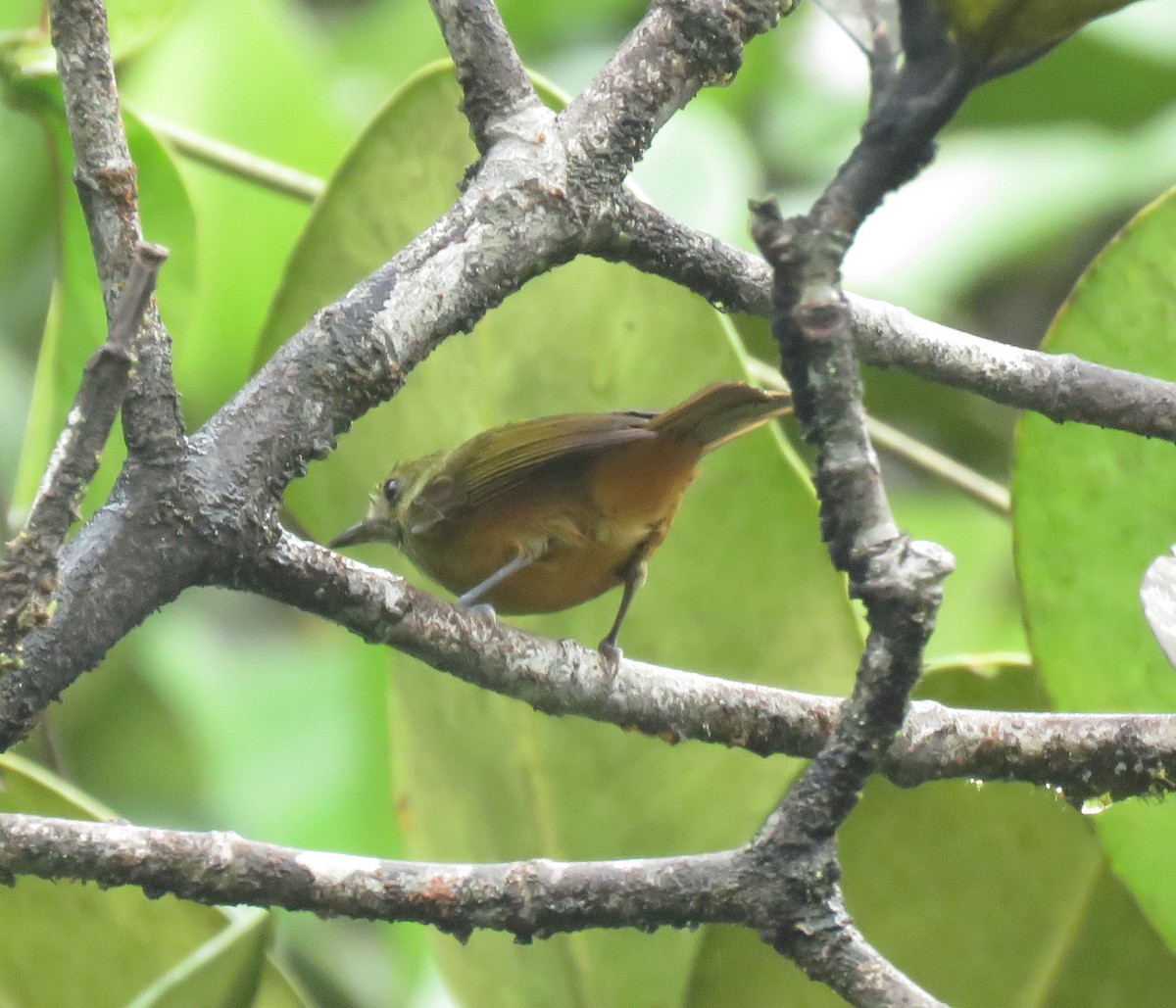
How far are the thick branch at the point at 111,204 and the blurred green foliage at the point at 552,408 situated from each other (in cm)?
66

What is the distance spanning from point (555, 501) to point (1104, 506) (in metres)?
0.86

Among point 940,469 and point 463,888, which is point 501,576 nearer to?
point 940,469

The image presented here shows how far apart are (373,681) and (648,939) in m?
1.38

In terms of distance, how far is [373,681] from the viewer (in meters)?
3.22

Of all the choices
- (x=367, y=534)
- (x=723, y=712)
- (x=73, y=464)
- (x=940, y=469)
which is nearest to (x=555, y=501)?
(x=367, y=534)

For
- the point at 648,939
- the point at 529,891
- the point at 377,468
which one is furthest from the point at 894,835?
the point at 377,468

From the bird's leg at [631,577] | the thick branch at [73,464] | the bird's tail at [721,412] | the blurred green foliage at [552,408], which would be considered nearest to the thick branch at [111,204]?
the thick branch at [73,464]

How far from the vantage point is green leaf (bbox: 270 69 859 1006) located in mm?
1978

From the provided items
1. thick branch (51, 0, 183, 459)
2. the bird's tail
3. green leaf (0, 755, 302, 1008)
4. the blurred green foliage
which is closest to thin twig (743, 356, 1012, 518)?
the blurred green foliage

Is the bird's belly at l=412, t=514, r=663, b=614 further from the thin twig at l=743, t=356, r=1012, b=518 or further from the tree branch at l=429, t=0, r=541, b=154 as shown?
the tree branch at l=429, t=0, r=541, b=154

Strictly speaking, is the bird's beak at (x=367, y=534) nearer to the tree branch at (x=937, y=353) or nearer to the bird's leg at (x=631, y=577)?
the bird's leg at (x=631, y=577)

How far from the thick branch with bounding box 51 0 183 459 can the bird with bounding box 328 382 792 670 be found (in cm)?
81

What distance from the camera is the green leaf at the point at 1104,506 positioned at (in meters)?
1.73

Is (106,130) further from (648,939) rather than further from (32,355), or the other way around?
(32,355)
